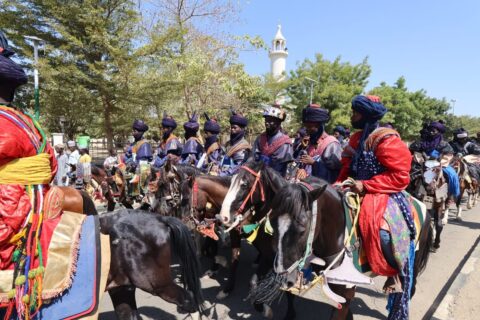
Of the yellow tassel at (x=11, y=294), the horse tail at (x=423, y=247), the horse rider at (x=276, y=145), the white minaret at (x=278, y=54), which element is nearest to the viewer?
the yellow tassel at (x=11, y=294)

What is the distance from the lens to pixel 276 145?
4668 millimetres

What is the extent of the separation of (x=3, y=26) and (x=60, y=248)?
1724 centimetres

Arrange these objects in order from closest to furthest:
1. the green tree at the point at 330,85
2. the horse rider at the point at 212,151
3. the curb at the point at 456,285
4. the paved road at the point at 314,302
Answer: the curb at the point at 456,285
the paved road at the point at 314,302
the horse rider at the point at 212,151
the green tree at the point at 330,85

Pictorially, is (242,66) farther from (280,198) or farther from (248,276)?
(280,198)

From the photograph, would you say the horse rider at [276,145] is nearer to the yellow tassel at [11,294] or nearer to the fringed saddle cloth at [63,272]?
the fringed saddle cloth at [63,272]

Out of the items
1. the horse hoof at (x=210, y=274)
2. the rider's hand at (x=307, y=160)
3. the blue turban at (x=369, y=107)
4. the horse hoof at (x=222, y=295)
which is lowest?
the horse hoof at (x=210, y=274)

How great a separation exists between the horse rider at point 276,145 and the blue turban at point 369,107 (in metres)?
1.51

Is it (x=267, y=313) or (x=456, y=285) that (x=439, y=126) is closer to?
(x=456, y=285)

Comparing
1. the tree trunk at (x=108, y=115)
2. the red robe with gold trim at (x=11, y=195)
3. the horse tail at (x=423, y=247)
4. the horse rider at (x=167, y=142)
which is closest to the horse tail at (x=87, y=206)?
the red robe with gold trim at (x=11, y=195)

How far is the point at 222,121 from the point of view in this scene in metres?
19.8

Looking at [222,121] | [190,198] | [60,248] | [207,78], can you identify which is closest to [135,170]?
[190,198]

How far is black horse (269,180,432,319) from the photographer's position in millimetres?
2582

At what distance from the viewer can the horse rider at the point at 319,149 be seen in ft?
15.4

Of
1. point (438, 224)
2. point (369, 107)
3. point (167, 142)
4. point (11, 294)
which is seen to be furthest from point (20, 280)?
point (438, 224)
